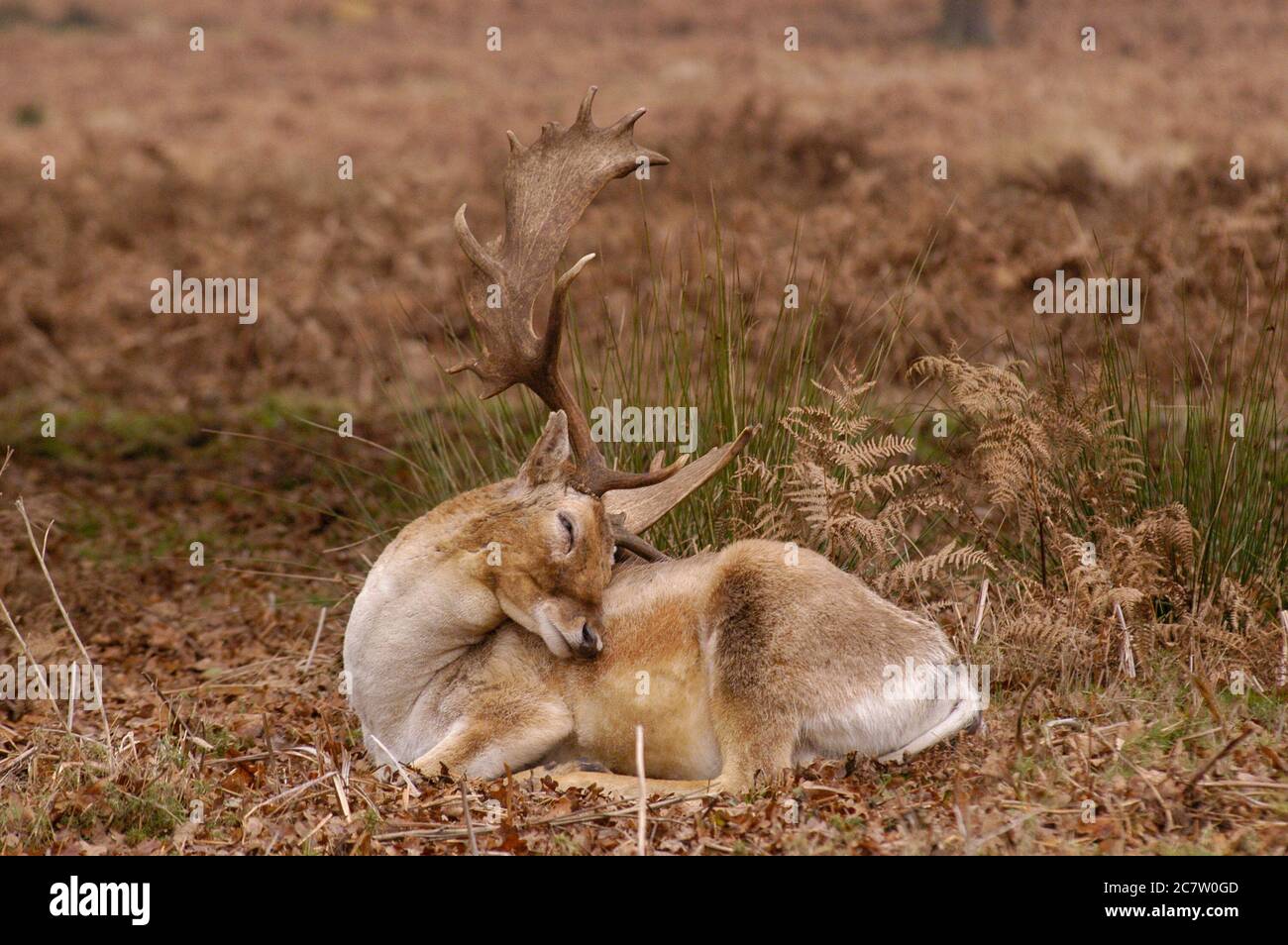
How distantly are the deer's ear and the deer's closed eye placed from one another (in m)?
0.22

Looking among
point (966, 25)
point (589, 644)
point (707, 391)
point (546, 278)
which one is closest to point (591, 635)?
point (589, 644)

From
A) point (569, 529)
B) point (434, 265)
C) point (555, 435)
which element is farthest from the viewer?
point (434, 265)

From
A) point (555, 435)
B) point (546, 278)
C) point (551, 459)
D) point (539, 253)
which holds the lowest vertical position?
point (551, 459)

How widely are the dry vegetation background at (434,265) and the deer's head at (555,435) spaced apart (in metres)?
0.83

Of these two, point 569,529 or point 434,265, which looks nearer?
point 569,529

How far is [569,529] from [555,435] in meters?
0.41

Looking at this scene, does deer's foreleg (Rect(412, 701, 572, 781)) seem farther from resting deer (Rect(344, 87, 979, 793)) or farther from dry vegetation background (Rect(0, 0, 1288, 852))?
dry vegetation background (Rect(0, 0, 1288, 852))

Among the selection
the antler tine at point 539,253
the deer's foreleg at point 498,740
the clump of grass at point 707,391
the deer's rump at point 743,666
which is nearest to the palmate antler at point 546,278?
the antler tine at point 539,253

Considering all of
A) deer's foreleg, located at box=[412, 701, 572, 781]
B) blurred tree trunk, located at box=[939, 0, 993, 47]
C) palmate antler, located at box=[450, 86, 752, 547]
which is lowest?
deer's foreleg, located at box=[412, 701, 572, 781]

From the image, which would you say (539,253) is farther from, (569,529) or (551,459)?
(569,529)

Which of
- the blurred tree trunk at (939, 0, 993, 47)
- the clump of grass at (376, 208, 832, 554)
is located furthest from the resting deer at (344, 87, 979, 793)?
the blurred tree trunk at (939, 0, 993, 47)

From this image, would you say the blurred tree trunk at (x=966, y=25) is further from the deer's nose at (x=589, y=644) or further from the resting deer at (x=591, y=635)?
the deer's nose at (x=589, y=644)

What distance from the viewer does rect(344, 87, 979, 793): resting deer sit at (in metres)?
6.05

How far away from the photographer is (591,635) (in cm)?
618
